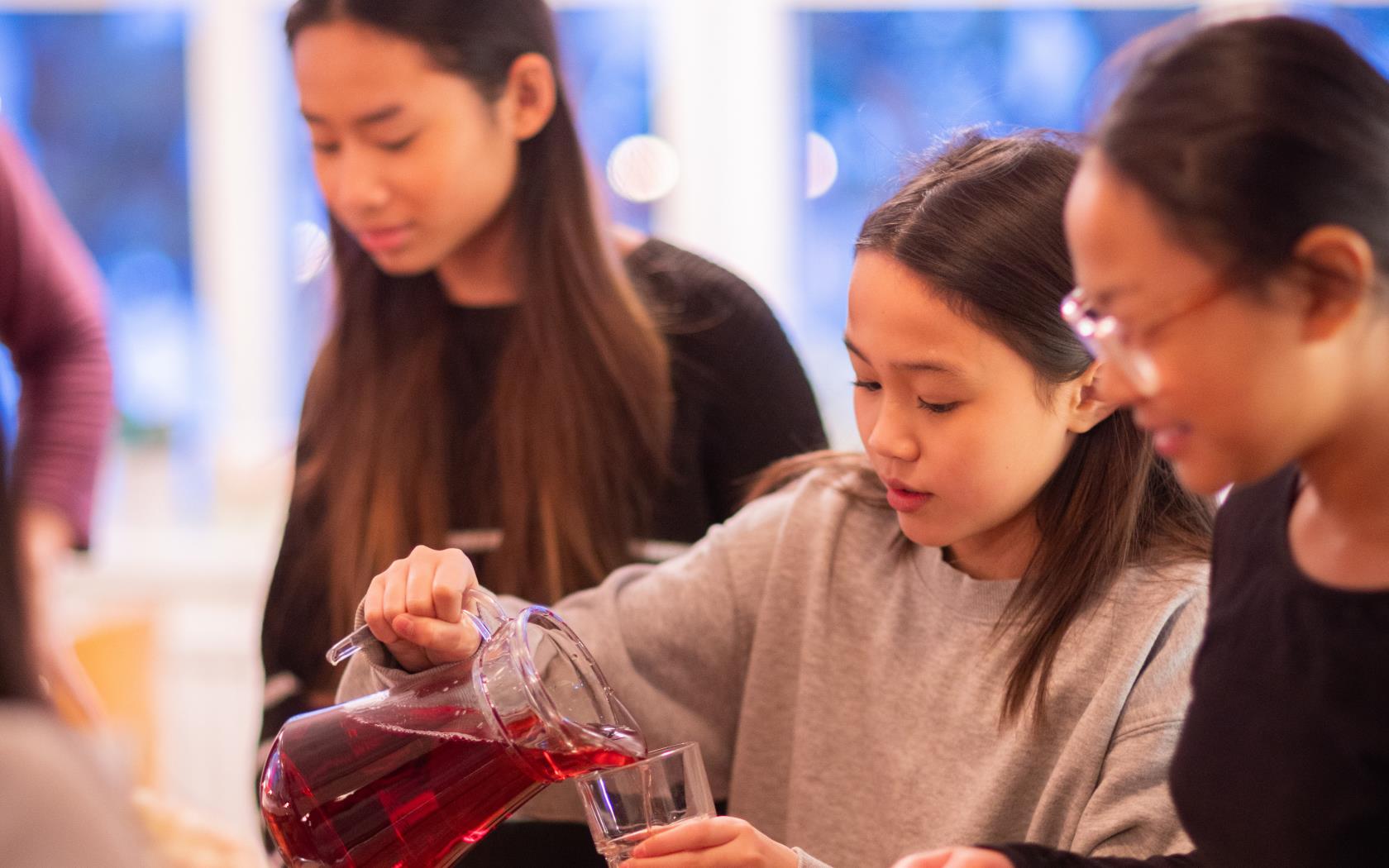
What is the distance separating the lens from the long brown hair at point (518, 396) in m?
1.32

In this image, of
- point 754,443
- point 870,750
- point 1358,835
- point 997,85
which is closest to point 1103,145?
point 1358,835

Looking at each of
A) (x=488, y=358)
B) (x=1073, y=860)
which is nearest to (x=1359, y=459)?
(x=1073, y=860)

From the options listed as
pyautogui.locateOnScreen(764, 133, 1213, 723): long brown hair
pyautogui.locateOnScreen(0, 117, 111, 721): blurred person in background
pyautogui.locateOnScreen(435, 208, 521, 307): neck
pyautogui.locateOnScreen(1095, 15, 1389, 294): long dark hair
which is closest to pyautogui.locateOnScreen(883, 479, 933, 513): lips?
pyautogui.locateOnScreen(764, 133, 1213, 723): long brown hair

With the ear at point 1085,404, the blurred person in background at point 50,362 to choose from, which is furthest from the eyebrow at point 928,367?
the blurred person in background at point 50,362

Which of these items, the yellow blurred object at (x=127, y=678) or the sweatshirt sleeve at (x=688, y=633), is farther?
the yellow blurred object at (x=127, y=678)

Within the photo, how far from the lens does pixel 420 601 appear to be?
0.93 metres

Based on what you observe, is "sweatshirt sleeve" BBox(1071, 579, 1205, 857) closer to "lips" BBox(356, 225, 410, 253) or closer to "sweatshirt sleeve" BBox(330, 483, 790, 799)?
"sweatshirt sleeve" BBox(330, 483, 790, 799)

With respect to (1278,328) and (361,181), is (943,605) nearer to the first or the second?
(1278,328)

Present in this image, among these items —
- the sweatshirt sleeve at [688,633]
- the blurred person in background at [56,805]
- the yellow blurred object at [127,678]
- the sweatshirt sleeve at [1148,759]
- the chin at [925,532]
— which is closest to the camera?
the blurred person in background at [56,805]

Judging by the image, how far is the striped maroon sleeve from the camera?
169 centimetres

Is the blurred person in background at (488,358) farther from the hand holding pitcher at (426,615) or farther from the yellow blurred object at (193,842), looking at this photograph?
the hand holding pitcher at (426,615)

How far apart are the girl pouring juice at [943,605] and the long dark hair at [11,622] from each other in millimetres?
372

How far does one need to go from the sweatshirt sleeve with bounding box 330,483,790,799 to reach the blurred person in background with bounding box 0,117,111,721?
2.83ft

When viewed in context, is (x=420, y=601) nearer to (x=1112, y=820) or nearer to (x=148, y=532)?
(x=1112, y=820)
